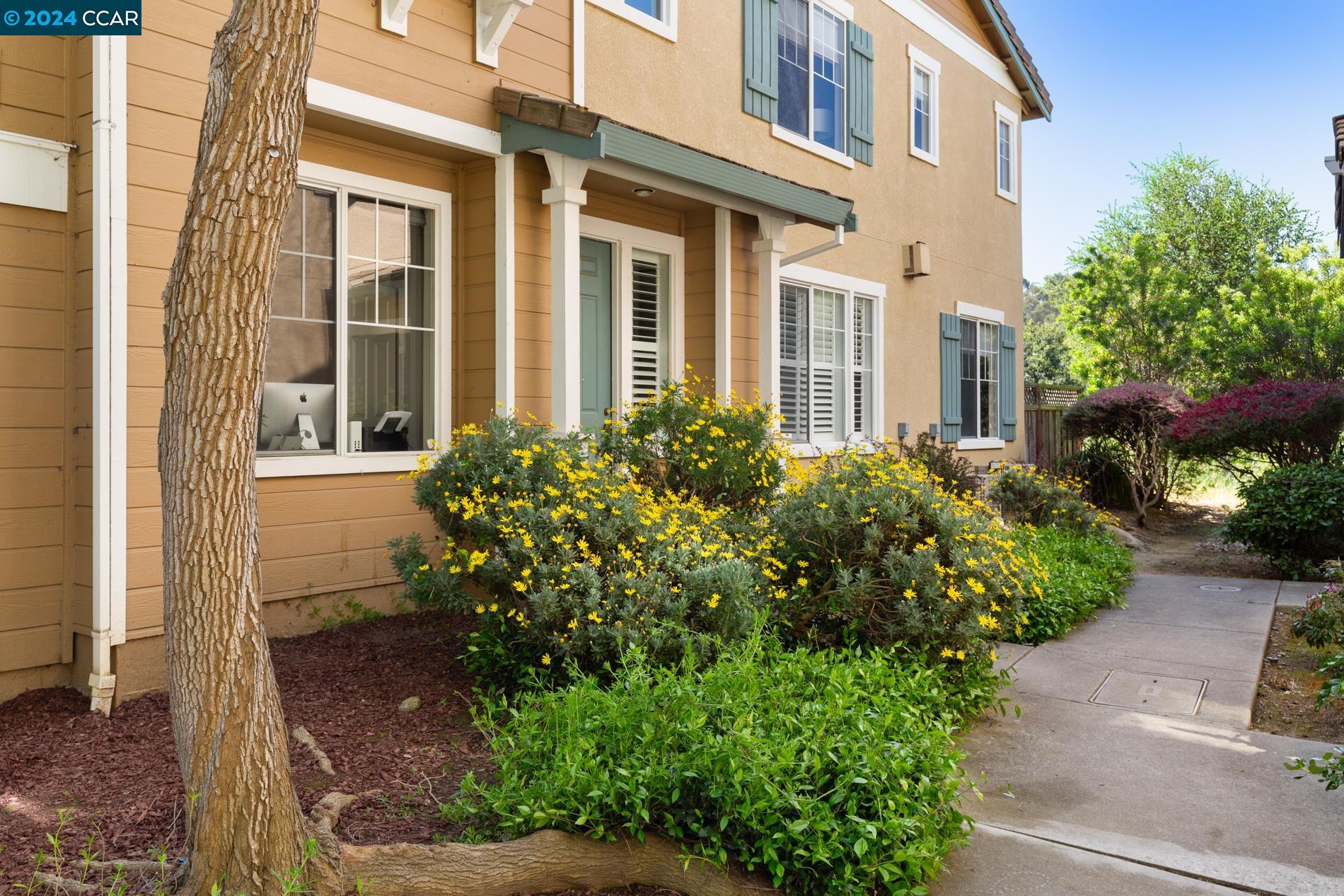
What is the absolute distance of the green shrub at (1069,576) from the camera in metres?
6.32

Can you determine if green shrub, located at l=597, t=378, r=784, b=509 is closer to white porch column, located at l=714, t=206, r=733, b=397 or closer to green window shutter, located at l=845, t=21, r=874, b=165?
white porch column, located at l=714, t=206, r=733, b=397

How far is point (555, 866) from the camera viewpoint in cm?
287

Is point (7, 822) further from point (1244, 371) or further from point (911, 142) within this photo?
point (1244, 371)

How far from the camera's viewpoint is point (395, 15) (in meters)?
5.60

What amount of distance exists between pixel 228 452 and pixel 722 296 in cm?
584

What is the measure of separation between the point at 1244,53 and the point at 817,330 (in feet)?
99.7

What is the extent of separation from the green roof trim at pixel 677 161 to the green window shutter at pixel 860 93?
2008 millimetres

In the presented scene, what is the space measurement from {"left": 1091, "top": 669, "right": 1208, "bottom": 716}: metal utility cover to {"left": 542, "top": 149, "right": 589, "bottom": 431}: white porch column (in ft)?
11.4

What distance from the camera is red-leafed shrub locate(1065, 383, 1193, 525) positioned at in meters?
13.1

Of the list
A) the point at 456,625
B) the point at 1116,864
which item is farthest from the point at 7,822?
the point at 1116,864

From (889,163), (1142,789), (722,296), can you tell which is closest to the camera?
(1142,789)

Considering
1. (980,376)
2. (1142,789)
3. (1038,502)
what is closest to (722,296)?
(1038,502)

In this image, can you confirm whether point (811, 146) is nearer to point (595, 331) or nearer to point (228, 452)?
point (595, 331)

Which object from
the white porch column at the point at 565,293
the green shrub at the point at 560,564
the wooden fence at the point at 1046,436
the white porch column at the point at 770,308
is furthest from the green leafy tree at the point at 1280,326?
the green shrub at the point at 560,564
